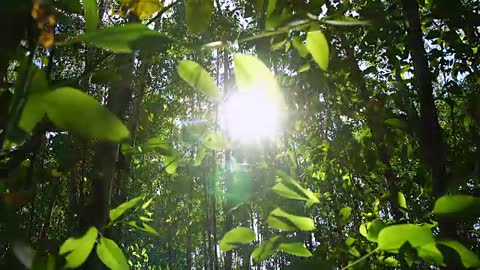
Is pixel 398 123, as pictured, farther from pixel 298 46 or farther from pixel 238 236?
pixel 238 236

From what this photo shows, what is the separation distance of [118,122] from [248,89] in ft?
0.42

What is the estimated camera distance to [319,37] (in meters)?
0.41

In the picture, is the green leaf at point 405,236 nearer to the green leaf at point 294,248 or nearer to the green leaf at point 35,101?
the green leaf at point 294,248

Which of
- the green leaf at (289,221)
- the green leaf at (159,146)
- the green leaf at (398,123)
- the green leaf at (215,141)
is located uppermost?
the green leaf at (398,123)

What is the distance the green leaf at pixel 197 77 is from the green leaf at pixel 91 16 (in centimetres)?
7

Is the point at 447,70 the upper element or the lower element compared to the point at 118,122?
upper

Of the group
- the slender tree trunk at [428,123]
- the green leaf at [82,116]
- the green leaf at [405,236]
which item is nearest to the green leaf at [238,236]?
the green leaf at [405,236]

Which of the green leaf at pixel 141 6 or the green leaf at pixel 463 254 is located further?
the green leaf at pixel 141 6

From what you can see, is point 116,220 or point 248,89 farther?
point 116,220

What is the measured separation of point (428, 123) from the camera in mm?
891

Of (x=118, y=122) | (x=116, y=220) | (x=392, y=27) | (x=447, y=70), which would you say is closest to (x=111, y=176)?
(x=116, y=220)

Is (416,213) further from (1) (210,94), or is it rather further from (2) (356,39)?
(2) (356,39)

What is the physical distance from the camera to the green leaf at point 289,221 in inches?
17.6

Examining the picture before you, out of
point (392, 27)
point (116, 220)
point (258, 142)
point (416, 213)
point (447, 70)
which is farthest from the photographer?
point (447, 70)
